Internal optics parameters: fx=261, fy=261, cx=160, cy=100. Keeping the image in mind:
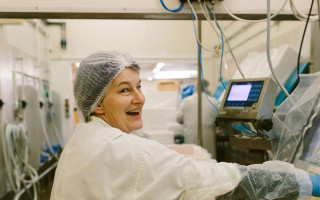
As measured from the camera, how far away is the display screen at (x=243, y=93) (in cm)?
111

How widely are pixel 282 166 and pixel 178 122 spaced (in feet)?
8.71

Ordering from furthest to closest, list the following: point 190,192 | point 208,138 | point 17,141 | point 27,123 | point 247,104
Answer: point 27,123 < point 208,138 < point 17,141 < point 247,104 < point 190,192

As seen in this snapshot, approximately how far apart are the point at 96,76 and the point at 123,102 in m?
0.15

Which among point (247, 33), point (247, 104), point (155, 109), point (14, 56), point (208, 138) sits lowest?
point (208, 138)

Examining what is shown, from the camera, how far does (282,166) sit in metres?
0.87

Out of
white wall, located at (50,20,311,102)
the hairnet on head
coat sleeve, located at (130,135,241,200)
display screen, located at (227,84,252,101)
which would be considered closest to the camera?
coat sleeve, located at (130,135,241,200)

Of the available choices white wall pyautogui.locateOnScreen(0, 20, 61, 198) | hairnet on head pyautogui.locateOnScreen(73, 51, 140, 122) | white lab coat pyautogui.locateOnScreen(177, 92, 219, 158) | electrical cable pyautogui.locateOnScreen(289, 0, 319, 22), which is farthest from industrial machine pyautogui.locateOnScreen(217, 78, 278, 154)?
white wall pyautogui.locateOnScreen(0, 20, 61, 198)

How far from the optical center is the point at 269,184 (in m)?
0.85

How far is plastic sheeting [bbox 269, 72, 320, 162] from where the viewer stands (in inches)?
42.1

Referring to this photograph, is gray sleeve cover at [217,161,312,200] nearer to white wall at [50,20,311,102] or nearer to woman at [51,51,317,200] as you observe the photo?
woman at [51,51,317,200]

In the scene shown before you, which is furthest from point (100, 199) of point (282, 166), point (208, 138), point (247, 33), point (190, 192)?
point (247, 33)

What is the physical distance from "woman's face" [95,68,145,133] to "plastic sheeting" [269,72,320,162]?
63cm

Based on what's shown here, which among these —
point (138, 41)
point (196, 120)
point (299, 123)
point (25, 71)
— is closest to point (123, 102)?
point (299, 123)

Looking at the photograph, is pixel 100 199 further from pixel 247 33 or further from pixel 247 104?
pixel 247 33
